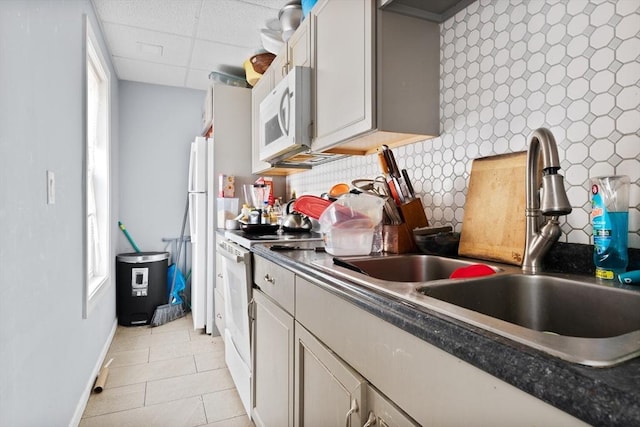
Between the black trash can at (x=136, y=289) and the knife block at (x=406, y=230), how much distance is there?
2.77 metres

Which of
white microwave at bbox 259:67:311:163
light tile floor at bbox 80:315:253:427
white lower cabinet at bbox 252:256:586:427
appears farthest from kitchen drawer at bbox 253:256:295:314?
light tile floor at bbox 80:315:253:427

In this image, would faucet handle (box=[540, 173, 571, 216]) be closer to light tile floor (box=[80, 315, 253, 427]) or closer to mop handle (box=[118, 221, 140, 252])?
light tile floor (box=[80, 315, 253, 427])

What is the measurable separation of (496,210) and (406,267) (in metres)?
0.35

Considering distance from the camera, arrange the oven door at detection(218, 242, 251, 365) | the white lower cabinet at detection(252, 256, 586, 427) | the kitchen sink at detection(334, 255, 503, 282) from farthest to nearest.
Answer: the oven door at detection(218, 242, 251, 365)
the kitchen sink at detection(334, 255, 503, 282)
the white lower cabinet at detection(252, 256, 586, 427)

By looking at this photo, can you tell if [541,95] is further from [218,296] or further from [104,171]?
[104,171]

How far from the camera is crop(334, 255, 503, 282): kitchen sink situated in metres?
1.18

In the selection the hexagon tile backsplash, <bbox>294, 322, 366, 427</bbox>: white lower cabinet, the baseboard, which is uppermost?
the hexagon tile backsplash

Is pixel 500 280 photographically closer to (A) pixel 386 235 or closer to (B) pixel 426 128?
(A) pixel 386 235

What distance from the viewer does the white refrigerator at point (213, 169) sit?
3051mm

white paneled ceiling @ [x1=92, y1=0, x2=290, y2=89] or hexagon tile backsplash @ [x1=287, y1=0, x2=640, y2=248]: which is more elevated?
white paneled ceiling @ [x1=92, y1=0, x2=290, y2=89]

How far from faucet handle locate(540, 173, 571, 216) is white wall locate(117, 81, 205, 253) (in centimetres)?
376

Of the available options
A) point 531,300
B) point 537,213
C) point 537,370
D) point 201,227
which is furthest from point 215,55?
point 537,370

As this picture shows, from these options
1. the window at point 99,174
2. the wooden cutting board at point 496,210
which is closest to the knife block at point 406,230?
the wooden cutting board at point 496,210

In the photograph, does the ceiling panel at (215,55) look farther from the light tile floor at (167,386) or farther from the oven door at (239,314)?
the light tile floor at (167,386)
